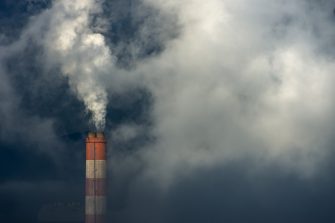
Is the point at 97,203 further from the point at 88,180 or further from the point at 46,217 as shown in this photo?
the point at 46,217

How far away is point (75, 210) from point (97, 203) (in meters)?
17.0

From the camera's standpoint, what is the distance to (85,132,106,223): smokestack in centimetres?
6319

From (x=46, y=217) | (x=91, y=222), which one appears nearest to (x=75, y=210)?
(x=46, y=217)

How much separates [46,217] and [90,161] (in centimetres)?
2276

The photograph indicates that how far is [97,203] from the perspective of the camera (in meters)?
63.5

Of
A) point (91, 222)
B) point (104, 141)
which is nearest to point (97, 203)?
point (91, 222)

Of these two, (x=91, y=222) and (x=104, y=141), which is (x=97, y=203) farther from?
(x=104, y=141)

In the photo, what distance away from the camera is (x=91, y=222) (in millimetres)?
63969

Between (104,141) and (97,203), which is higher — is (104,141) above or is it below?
above

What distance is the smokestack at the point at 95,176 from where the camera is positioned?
63.2 m

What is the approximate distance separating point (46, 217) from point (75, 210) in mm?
5286

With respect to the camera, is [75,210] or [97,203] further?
[75,210]

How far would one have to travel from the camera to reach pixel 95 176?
6325 cm

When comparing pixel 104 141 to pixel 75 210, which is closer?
pixel 104 141
